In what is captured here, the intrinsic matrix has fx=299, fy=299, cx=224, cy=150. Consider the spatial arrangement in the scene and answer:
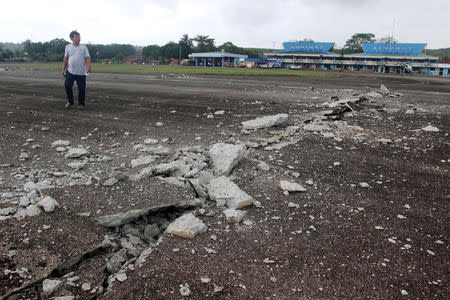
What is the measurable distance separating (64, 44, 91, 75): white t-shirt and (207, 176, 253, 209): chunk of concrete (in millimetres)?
Result: 5369

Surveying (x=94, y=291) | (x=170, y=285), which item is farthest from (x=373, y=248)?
(x=94, y=291)

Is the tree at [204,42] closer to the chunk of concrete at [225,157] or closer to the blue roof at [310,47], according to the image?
the blue roof at [310,47]

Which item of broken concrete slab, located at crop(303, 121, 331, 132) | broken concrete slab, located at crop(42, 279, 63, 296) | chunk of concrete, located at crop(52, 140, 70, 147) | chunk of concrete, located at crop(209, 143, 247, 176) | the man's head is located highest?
the man's head

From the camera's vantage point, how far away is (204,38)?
315 ft

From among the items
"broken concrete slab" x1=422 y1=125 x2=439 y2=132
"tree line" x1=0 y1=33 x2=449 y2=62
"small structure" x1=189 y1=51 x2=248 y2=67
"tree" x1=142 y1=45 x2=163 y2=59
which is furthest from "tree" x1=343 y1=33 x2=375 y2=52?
"broken concrete slab" x1=422 y1=125 x2=439 y2=132

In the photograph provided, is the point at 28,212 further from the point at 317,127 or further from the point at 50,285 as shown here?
the point at 317,127

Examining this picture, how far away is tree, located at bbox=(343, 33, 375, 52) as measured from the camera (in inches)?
3526

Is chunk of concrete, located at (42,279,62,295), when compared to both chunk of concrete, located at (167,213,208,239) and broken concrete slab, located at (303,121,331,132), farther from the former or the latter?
broken concrete slab, located at (303,121,331,132)

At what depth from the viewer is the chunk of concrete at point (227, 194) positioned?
274cm

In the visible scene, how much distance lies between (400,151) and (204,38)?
324 feet

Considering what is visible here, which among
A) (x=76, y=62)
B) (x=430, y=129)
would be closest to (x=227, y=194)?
(x=430, y=129)

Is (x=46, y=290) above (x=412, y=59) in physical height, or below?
below

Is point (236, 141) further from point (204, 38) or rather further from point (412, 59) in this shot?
point (204, 38)

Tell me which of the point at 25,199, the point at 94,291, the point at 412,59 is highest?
the point at 412,59
